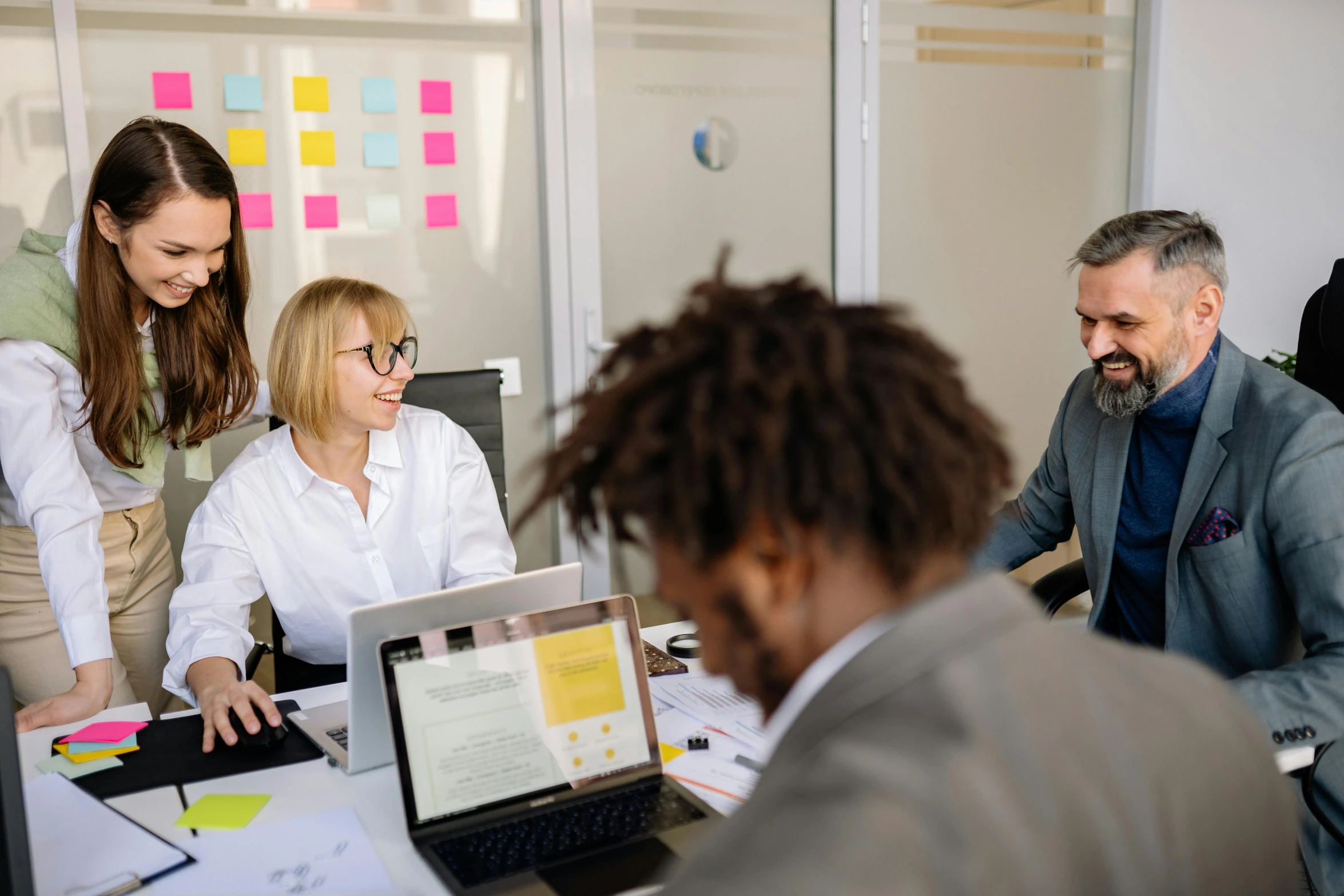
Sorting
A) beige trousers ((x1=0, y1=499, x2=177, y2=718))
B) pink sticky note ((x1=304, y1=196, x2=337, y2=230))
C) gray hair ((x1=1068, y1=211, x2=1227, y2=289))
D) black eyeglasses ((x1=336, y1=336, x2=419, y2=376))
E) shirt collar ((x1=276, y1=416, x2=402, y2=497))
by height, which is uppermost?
pink sticky note ((x1=304, y1=196, x2=337, y2=230))

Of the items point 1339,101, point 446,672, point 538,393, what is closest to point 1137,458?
point 446,672

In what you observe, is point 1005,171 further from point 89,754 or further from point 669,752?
point 89,754

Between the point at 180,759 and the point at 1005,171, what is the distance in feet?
10.4

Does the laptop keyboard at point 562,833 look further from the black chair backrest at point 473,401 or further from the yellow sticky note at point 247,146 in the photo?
the yellow sticky note at point 247,146

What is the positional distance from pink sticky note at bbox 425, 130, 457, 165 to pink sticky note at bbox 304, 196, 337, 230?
29cm

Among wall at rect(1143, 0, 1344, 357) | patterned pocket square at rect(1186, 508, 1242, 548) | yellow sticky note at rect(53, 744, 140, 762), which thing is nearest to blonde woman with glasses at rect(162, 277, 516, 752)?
yellow sticky note at rect(53, 744, 140, 762)

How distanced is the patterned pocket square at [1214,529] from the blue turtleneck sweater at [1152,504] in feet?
0.19

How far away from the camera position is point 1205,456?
5.91 feet

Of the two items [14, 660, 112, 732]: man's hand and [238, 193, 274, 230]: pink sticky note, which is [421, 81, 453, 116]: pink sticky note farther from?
[14, 660, 112, 732]: man's hand

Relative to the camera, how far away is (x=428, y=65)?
299 cm

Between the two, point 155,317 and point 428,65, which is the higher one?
point 428,65

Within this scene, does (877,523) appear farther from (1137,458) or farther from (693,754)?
(1137,458)

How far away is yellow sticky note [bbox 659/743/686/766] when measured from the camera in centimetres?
149

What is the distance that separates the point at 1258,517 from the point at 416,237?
7.27 feet
